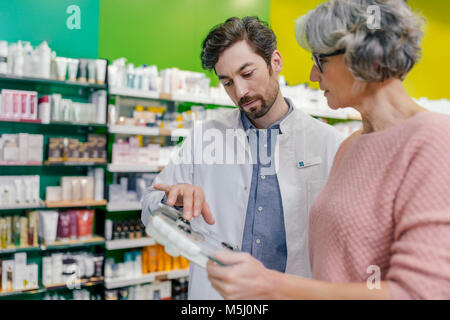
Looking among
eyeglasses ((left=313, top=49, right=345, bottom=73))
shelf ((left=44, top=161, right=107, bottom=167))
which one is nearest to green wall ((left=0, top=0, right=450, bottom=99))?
shelf ((left=44, top=161, right=107, bottom=167))

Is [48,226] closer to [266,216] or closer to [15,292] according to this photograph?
[15,292]

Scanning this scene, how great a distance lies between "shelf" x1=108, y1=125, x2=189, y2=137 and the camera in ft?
11.6

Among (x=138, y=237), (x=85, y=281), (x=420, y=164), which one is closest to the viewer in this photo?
(x=420, y=164)

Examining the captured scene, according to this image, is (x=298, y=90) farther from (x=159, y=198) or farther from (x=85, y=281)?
(x=159, y=198)

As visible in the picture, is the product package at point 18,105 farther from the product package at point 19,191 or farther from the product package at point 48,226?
the product package at point 48,226

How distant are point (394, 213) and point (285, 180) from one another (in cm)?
77

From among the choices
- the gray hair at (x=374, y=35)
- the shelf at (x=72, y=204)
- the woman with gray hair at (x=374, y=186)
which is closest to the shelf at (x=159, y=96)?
the shelf at (x=72, y=204)

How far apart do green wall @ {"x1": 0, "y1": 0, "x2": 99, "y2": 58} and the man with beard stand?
2624 millimetres

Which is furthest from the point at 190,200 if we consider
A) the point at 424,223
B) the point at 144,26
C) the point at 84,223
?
the point at 144,26

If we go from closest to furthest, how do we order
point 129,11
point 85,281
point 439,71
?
1. point 85,281
2. point 129,11
3. point 439,71

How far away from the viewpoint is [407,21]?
808mm

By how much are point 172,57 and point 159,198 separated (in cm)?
333

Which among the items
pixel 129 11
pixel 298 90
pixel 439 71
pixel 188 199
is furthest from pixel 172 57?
pixel 439 71

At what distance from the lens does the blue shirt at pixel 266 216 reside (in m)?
1.49
